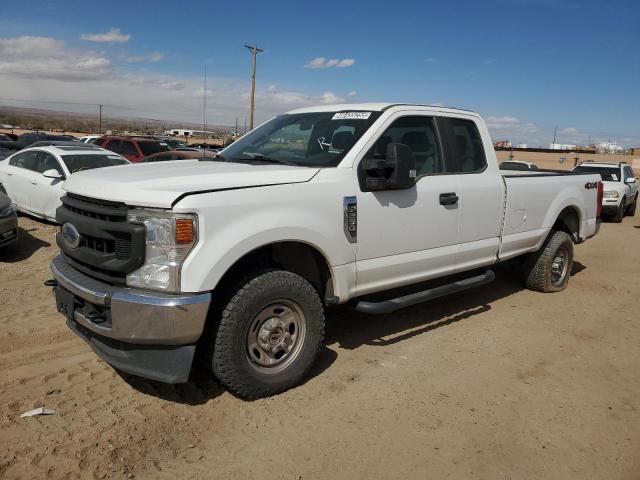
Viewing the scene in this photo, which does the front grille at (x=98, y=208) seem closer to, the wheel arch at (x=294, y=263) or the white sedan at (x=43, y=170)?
the wheel arch at (x=294, y=263)

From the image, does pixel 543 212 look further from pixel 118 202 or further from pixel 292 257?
pixel 118 202

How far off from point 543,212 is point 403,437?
3705 mm

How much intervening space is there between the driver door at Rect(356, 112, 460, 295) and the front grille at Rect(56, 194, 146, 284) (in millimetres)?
1635

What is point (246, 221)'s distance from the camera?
3.32m

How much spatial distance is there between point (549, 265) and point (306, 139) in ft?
12.1

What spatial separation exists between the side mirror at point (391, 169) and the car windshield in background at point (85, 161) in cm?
740

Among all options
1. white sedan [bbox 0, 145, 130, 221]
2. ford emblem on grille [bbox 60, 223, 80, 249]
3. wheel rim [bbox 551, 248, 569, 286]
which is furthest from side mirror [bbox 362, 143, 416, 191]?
white sedan [bbox 0, 145, 130, 221]

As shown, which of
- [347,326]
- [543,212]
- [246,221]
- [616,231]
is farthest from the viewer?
[616,231]

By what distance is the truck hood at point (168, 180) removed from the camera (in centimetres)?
312

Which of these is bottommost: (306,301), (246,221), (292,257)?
(306,301)

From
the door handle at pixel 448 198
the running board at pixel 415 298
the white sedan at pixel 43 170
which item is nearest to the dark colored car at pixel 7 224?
the white sedan at pixel 43 170

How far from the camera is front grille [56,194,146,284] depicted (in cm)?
311

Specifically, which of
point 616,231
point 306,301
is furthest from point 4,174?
point 616,231

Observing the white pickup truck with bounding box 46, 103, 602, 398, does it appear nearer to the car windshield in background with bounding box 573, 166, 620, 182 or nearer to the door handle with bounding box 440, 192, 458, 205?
the door handle with bounding box 440, 192, 458, 205
